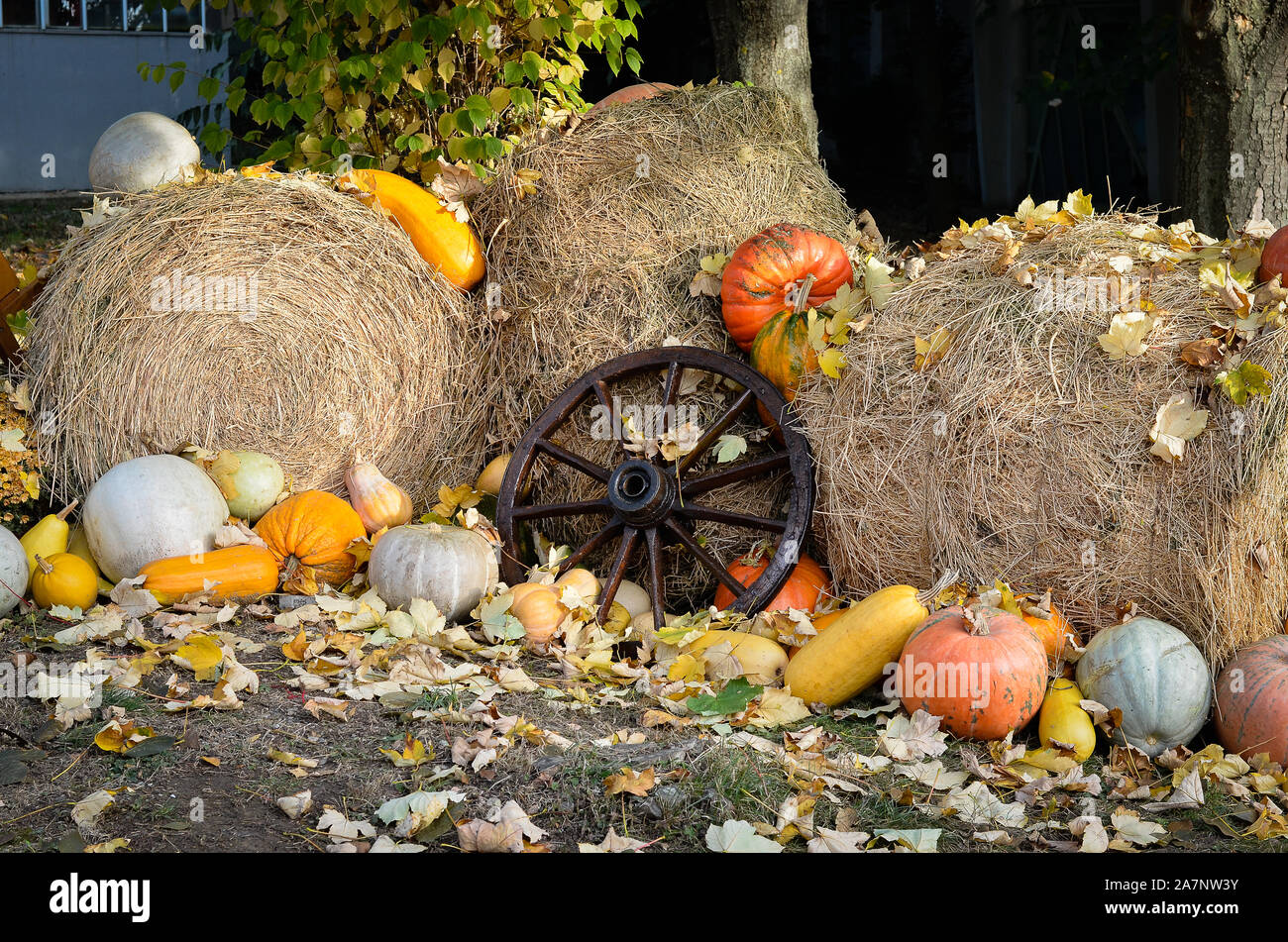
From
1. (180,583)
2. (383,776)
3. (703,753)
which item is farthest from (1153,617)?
(180,583)

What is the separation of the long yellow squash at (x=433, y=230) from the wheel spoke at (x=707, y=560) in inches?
60.5

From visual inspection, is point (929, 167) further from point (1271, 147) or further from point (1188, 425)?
point (1188, 425)

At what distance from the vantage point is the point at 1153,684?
3102 millimetres

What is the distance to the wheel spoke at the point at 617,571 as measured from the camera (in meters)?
3.93

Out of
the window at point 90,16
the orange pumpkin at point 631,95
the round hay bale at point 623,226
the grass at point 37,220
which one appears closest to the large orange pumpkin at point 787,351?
the round hay bale at point 623,226

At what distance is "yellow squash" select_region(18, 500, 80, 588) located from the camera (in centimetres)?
395

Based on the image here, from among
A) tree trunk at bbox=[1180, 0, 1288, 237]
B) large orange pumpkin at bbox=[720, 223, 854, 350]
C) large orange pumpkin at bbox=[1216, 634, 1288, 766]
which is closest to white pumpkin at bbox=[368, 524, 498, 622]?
large orange pumpkin at bbox=[720, 223, 854, 350]

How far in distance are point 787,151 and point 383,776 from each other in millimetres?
3218

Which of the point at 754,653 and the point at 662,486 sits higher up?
the point at 662,486

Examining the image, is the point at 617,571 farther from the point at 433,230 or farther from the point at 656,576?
the point at 433,230

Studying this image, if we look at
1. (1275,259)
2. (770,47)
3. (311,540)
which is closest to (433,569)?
(311,540)

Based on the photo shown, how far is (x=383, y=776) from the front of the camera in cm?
272

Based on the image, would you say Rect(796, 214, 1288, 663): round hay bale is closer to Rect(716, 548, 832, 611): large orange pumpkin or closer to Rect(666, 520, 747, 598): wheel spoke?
Rect(716, 548, 832, 611): large orange pumpkin

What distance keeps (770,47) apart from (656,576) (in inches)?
124
